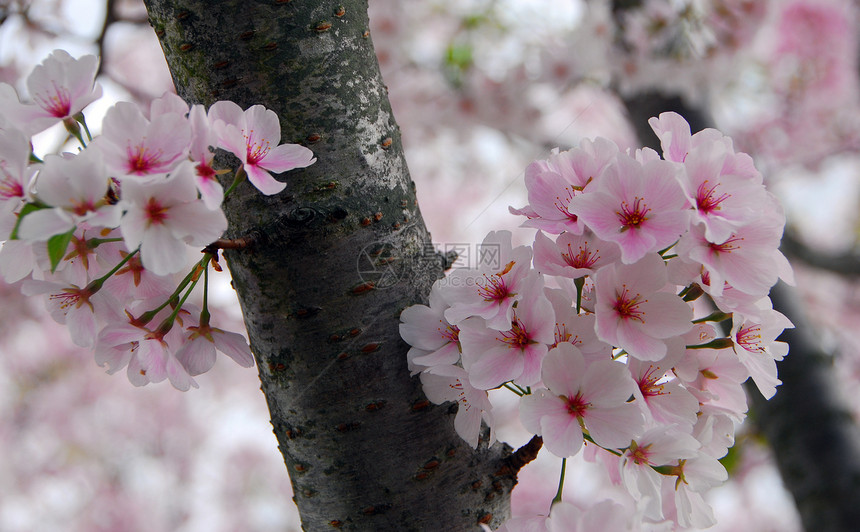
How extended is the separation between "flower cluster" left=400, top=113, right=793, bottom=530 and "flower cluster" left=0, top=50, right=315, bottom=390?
262 millimetres

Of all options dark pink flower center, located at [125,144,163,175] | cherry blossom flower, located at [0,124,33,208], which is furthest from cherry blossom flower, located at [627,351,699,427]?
cherry blossom flower, located at [0,124,33,208]

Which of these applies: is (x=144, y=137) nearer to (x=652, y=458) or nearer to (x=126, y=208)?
(x=126, y=208)

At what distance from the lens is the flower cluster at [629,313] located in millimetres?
626

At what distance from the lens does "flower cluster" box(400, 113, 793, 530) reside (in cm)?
63

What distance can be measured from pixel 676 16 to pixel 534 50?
2.75 feet

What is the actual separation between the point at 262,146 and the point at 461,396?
0.37 metres

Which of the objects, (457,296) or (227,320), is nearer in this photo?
(457,296)

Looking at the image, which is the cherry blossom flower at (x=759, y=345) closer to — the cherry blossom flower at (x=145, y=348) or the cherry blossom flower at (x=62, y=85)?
the cherry blossom flower at (x=145, y=348)

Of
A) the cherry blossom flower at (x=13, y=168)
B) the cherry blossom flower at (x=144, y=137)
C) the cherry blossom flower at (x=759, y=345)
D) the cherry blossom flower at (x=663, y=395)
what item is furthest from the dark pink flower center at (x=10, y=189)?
the cherry blossom flower at (x=759, y=345)

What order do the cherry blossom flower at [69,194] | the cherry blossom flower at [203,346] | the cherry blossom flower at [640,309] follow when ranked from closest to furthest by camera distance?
the cherry blossom flower at [69,194] → the cherry blossom flower at [640,309] → the cherry blossom flower at [203,346]

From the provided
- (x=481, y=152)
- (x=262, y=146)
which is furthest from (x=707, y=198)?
(x=481, y=152)

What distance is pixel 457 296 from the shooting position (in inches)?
26.9

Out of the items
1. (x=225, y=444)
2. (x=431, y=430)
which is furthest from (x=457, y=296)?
(x=225, y=444)

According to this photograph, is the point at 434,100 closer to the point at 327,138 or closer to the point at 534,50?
the point at 534,50
